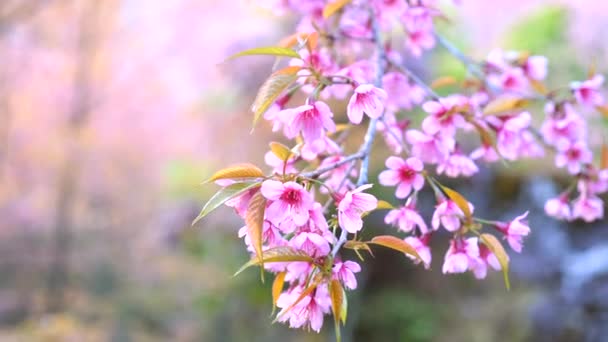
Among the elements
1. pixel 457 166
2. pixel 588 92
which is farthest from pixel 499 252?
pixel 588 92

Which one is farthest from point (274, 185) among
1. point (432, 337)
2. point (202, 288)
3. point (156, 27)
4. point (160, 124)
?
point (160, 124)

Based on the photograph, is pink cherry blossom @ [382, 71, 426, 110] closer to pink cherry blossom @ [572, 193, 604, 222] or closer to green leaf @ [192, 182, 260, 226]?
pink cherry blossom @ [572, 193, 604, 222]

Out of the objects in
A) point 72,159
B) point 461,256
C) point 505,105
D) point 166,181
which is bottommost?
point 166,181

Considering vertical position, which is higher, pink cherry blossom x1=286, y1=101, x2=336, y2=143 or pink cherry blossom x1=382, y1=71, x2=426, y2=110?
pink cherry blossom x1=286, y1=101, x2=336, y2=143

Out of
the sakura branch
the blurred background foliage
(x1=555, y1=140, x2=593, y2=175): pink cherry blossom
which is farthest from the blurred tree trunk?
(x1=555, y1=140, x2=593, y2=175): pink cherry blossom

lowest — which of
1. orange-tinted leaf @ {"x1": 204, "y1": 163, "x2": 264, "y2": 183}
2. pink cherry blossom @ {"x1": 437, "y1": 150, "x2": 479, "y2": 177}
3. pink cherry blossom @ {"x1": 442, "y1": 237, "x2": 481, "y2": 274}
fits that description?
pink cherry blossom @ {"x1": 442, "y1": 237, "x2": 481, "y2": 274}

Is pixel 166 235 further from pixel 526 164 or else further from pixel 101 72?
pixel 526 164

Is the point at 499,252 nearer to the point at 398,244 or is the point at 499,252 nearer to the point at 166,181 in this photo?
the point at 398,244

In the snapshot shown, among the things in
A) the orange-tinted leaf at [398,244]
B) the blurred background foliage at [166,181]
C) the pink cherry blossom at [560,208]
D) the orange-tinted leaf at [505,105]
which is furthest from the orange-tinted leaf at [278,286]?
the blurred background foliage at [166,181]
